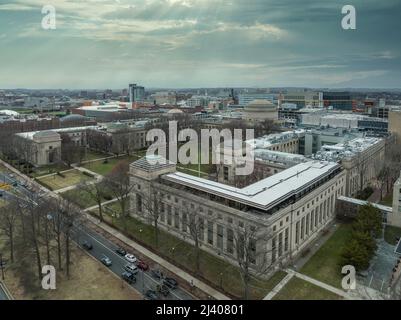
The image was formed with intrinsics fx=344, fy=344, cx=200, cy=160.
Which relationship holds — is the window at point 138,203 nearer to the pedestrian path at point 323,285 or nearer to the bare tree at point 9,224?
the bare tree at point 9,224

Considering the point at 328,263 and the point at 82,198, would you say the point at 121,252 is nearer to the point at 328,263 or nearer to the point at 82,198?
the point at 82,198

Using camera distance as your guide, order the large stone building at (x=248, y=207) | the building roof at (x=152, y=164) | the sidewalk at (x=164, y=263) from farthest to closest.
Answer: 1. the building roof at (x=152, y=164)
2. the large stone building at (x=248, y=207)
3. the sidewalk at (x=164, y=263)

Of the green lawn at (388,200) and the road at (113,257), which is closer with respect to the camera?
the road at (113,257)

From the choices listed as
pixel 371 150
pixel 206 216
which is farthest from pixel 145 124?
pixel 206 216

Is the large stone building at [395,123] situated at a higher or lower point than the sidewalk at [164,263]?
higher

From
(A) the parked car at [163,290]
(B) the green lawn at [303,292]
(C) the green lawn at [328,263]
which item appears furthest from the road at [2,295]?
(C) the green lawn at [328,263]

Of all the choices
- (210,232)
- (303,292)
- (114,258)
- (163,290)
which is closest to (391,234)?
(303,292)
